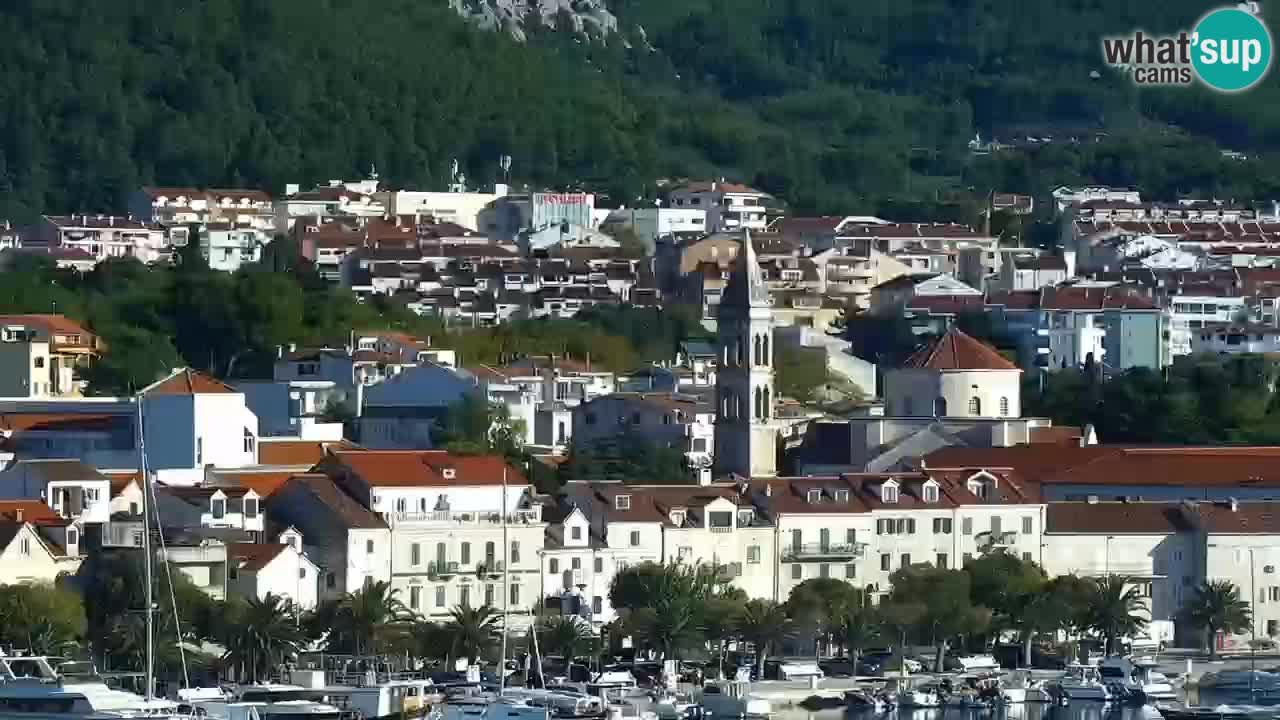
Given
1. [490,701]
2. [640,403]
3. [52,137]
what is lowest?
[490,701]

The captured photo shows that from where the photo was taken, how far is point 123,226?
386ft

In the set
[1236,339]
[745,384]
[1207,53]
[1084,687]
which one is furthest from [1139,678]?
[1207,53]

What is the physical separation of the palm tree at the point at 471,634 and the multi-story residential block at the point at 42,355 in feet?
70.7

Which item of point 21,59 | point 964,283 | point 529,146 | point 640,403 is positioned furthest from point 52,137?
point 640,403

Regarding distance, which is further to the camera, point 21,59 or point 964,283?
point 21,59

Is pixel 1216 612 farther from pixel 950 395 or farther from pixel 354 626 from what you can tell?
pixel 354 626

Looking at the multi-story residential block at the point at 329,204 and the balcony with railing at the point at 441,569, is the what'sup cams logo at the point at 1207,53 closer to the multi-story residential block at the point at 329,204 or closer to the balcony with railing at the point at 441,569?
the multi-story residential block at the point at 329,204

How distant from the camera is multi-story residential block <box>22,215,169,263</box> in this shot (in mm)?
114438

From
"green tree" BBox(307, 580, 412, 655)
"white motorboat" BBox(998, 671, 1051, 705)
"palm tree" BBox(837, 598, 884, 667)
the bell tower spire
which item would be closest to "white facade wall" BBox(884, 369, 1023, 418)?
the bell tower spire

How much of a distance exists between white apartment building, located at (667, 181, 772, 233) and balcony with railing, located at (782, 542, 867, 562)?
6023cm

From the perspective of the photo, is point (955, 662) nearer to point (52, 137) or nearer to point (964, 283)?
point (964, 283)

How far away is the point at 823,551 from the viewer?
67625mm

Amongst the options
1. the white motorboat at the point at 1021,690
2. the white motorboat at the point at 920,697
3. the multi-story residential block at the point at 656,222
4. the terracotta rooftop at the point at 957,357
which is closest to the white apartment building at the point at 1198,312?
the multi-story residential block at the point at 656,222

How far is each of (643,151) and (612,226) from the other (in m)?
15.8
